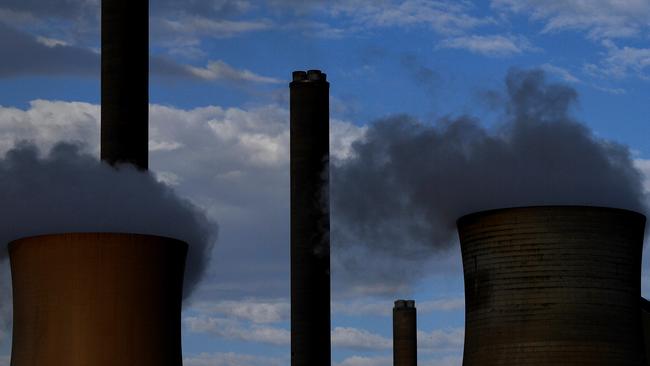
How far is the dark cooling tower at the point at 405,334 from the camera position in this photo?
5897cm

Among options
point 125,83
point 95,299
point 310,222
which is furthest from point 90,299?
point 310,222

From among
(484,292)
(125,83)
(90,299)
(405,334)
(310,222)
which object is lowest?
(90,299)

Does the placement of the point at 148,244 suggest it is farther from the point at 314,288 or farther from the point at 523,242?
the point at 314,288

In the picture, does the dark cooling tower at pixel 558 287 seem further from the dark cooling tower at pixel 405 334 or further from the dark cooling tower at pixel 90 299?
the dark cooling tower at pixel 405 334

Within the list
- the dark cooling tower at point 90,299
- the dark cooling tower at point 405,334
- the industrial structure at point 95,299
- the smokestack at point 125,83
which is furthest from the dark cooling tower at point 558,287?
the dark cooling tower at point 405,334

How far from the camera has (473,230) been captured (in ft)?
96.3

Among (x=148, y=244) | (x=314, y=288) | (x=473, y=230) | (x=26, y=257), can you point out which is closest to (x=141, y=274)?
(x=148, y=244)

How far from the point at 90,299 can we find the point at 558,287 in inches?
413

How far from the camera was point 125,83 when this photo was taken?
38.3 meters

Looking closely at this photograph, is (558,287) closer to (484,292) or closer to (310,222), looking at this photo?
(484,292)

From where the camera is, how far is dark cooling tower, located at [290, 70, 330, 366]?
1753 inches

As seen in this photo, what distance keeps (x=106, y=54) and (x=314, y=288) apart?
1162 centimetres

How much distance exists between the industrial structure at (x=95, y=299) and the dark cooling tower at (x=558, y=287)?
7219mm

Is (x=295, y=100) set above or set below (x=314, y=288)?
above
